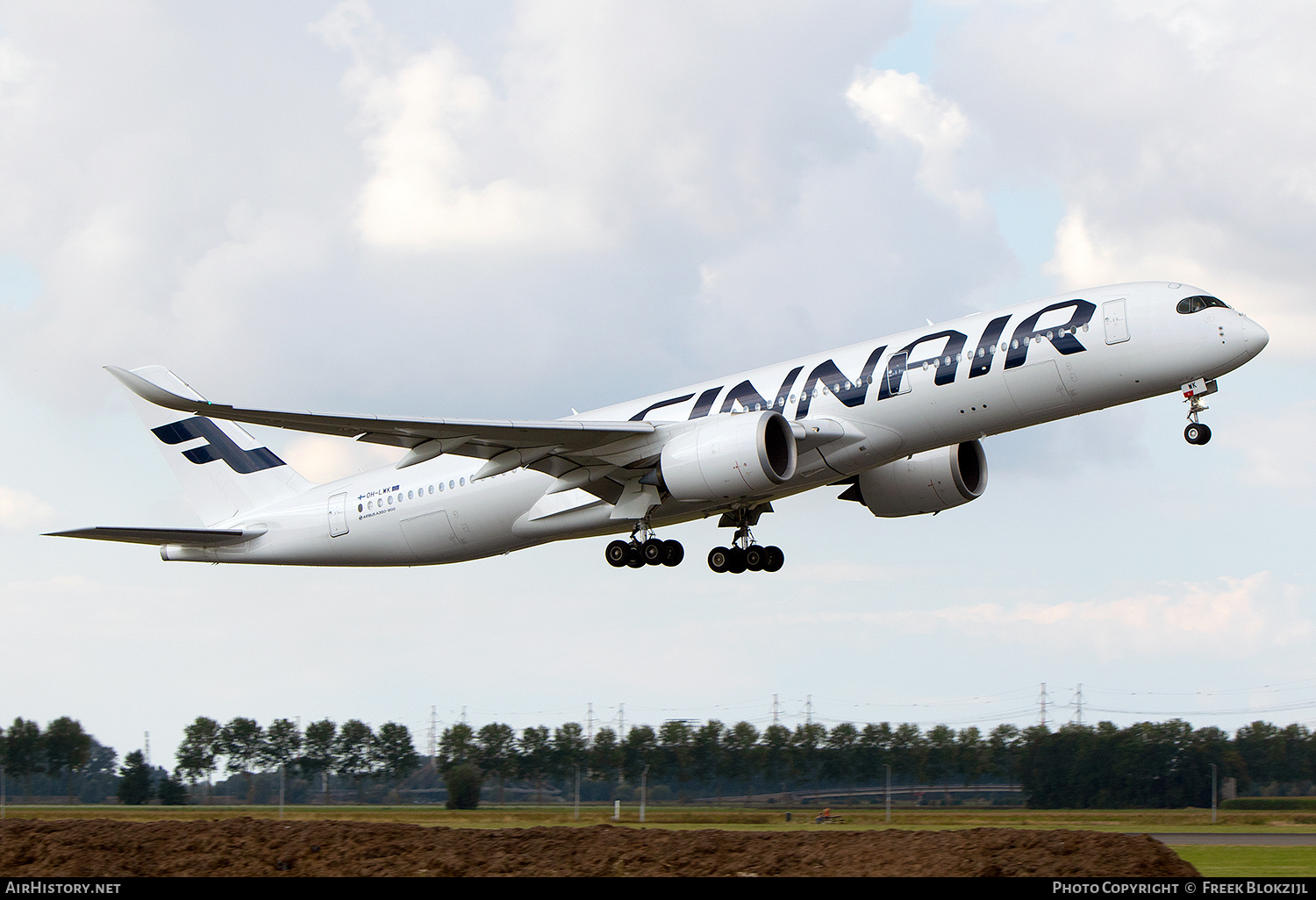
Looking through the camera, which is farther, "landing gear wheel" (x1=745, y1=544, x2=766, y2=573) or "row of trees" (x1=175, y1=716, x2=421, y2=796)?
"row of trees" (x1=175, y1=716, x2=421, y2=796)

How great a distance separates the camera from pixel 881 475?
33750 millimetres

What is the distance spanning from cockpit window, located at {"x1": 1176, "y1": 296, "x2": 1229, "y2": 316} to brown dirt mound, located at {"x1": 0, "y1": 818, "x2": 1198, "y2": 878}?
37.3ft

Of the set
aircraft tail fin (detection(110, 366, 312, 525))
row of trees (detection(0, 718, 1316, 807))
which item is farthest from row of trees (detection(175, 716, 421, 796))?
aircraft tail fin (detection(110, 366, 312, 525))

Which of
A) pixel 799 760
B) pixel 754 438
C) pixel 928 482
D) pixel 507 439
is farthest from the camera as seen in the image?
pixel 799 760

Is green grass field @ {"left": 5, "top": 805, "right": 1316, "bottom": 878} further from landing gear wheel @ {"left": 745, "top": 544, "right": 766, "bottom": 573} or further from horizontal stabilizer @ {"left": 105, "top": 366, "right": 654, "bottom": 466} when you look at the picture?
horizontal stabilizer @ {"left": 105, "top": 366, "right": 654, "bottom": 466}

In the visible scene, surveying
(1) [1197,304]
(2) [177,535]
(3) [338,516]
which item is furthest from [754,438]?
(2) [177,535]

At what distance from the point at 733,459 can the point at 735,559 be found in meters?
6.69

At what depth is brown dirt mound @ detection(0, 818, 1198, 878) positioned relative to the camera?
17.8 metres

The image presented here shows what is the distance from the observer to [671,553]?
3164 centimetres

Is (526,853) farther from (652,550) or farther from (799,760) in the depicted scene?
(799,760)

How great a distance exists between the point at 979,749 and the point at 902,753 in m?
3.18

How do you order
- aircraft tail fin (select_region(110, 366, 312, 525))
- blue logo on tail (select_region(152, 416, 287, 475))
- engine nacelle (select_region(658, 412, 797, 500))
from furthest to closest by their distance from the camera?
blue logo on tail (select_region(152, 416, 287, 475)) → aircraft tail fin (select_region(110, 366, 312, 525)) → engine nacelle (select_region(658, 412, 797, 500))
